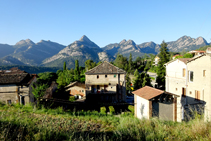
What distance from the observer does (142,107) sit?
502 inches

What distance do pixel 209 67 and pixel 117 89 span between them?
15666 mm

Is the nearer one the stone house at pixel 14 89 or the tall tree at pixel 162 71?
the stone house at pixel 14 89

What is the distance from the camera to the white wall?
12.1 metres

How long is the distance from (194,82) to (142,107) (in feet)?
29.7

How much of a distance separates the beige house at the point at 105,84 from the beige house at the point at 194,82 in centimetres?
1009

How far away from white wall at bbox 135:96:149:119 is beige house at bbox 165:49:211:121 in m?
3.89

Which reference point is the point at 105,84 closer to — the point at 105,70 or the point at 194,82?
the point at 105,70

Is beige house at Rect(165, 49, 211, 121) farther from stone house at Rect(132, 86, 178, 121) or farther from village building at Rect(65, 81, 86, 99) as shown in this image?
village building at Rect(65, 81, 86, 99)

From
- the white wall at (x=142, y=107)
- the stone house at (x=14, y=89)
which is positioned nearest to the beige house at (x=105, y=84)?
the stone house at (x=14, y=89)

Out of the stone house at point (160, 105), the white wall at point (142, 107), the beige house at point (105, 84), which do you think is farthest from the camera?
the beige house at point (105, 84)

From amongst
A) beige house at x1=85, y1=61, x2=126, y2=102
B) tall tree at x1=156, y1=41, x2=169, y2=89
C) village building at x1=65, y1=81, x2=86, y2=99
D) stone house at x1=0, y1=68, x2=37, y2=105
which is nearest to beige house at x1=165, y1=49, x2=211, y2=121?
beige house at x1=85, y1=61, x2=126, y2=102

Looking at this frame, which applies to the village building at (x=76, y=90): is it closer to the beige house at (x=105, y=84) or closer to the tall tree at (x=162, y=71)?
the beige house at (x=105, y=84)

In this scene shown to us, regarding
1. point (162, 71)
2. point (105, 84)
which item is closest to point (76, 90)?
point (105, 84)

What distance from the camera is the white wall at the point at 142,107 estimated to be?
12.1 metres
